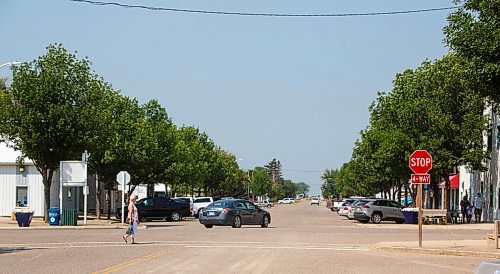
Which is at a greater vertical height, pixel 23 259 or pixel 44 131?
pixel 44 131

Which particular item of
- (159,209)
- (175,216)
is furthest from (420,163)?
(175,216)

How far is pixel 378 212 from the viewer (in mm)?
49438

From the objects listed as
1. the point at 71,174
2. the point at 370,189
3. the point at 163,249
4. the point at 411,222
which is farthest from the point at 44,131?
the point at 370,189

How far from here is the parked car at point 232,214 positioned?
3994 centimetres

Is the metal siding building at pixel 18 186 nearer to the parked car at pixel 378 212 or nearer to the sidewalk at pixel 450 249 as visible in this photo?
the parked car at pixel 378 212

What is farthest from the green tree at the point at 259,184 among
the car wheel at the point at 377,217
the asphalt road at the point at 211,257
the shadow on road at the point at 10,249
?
the shadow on road at the point at 10,249

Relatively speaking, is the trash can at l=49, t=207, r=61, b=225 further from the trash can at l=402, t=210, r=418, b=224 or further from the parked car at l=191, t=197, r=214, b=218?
the trash can at l=402, t=210, r=418, b=224

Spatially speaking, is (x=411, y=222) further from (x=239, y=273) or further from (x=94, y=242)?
(x=239, y=273)

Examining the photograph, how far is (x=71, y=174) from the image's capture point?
4034cm

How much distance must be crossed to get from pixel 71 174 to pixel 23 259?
2045 cm

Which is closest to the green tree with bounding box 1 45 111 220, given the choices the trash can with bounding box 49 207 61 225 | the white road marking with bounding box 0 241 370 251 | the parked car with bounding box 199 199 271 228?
the trash can with bounding box 49 207 61 225

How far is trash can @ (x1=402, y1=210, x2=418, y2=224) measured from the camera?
1887 inches

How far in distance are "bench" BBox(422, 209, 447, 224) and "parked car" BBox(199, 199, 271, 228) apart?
34.9 feet

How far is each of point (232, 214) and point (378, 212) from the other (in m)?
12.9
